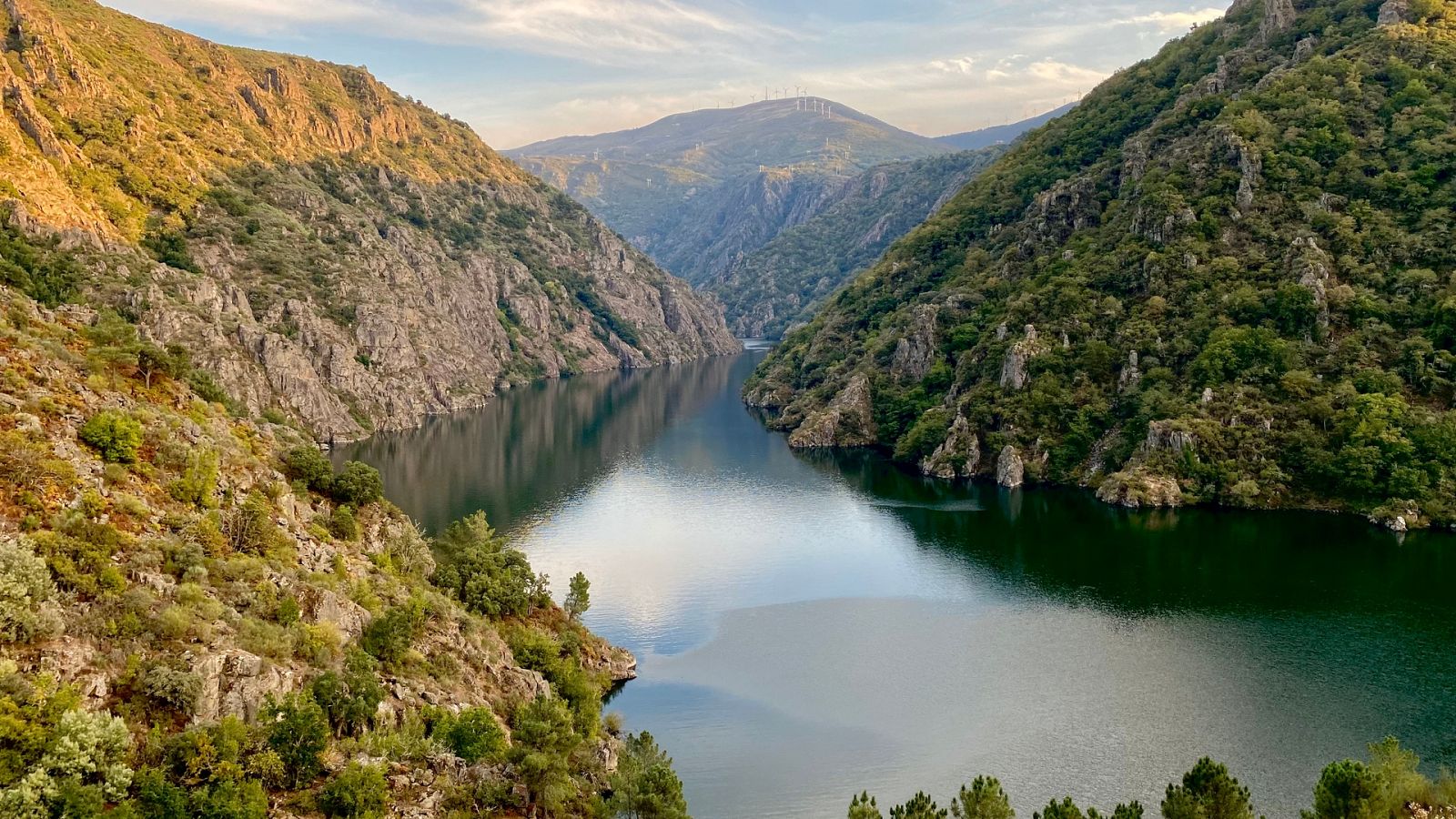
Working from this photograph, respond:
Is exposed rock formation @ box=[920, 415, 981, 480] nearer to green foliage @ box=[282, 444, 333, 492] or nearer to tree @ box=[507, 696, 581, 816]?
tree @ box=[507, 696, 581, 816]

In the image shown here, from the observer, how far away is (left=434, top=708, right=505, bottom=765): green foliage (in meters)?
44.8

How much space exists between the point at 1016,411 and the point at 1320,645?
206 ft

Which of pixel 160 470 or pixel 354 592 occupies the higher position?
pixel 160 470

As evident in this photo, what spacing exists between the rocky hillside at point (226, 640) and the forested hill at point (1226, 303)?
82.3 metres

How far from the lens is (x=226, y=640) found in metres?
40.5

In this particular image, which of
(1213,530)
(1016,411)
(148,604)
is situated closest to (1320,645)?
(1213,530)

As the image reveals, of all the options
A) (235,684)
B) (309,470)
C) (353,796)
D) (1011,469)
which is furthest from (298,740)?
(1011,469)

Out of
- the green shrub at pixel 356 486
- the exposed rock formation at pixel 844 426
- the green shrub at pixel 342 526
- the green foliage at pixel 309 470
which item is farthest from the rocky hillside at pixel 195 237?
the exposed rock formation at pixel 844 426

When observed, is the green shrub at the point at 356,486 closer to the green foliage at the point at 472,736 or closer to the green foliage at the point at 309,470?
the green foliage at the point at 309,470

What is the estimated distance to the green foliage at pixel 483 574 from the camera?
2527 inches

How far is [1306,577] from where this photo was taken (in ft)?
271

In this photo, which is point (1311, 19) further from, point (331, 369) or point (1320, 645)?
point (331, 369)

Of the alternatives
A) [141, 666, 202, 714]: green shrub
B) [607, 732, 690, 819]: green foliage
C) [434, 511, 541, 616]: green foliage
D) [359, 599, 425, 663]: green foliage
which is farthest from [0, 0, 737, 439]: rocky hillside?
[607, 732, 690, 819]: green foliage

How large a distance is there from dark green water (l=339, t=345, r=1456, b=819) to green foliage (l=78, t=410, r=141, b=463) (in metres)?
32.5
